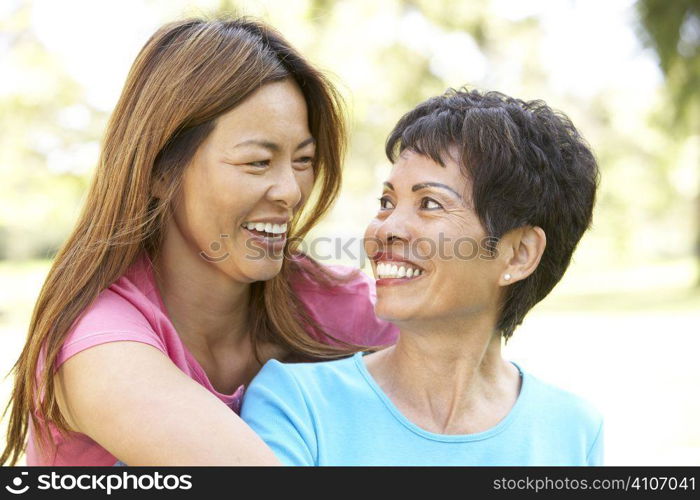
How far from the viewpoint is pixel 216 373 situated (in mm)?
2746

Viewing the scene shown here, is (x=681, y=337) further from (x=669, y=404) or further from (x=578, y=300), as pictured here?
(x=578, y=300)

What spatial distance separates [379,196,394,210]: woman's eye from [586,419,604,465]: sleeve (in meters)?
0.92

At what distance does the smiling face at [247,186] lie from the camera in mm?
2461

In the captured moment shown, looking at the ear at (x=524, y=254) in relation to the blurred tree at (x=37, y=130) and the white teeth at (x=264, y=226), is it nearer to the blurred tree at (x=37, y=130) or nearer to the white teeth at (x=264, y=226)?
the white teeth at (x=264, y=226)

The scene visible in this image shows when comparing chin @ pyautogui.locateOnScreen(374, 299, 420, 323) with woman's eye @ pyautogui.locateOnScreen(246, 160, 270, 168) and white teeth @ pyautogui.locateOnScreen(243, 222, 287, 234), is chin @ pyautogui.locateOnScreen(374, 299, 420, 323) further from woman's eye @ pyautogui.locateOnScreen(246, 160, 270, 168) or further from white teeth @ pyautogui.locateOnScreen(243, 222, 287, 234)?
woman's eye @ pyautogui.locateOnScreen(246, 160, 270, 168)

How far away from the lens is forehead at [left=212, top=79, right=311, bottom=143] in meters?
2.46

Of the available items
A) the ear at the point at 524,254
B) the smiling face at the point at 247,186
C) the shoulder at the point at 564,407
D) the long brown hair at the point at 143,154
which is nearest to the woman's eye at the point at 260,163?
the smiling face at the point at 247,186

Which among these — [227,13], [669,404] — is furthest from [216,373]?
[669,404]

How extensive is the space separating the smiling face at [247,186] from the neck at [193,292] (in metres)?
0.03

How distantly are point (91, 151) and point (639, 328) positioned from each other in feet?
32.4

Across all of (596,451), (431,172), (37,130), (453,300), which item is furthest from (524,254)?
(37,130)
